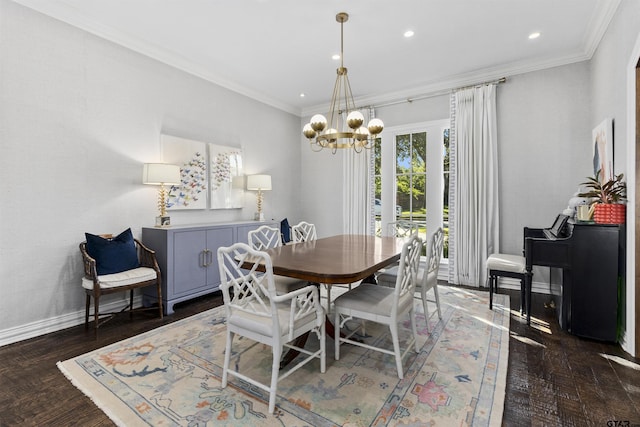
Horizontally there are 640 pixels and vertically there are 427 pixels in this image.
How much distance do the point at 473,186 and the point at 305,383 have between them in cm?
338

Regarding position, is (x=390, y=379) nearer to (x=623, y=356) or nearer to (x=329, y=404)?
(x=329, y=404)

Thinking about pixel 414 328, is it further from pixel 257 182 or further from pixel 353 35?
pixel 257 182

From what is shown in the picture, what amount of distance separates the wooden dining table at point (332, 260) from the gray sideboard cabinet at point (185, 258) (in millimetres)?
1243

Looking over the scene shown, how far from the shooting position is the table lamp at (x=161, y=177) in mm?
3312

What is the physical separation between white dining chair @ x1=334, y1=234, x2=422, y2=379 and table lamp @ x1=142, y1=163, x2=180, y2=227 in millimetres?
2312

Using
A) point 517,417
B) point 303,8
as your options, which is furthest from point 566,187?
point 303,8

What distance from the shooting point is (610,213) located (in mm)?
2518

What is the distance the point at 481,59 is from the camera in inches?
152

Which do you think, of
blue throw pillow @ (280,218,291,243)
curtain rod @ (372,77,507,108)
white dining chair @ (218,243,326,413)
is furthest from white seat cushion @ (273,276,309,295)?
curtain rod @ (372,77,507,108)

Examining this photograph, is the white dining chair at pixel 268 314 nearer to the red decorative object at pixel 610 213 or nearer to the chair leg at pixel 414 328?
the chair leg at pixel 414 328

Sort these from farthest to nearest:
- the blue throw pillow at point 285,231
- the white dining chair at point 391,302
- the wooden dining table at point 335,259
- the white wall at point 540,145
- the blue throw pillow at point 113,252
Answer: the blue throw pillow at point 285,231, the white wall at point 540,145, the blue throw pillow at point 113,252, the white dining chair at point 391,302, the wooden dining table at point 335,259

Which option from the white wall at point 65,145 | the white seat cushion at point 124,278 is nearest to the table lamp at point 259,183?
the white wall at point 65,145

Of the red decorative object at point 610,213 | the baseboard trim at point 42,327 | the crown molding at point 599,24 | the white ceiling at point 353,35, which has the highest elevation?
the white ceiling at point 353,35

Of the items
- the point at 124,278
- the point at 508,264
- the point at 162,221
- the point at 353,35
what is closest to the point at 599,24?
→ the point at 353,35
